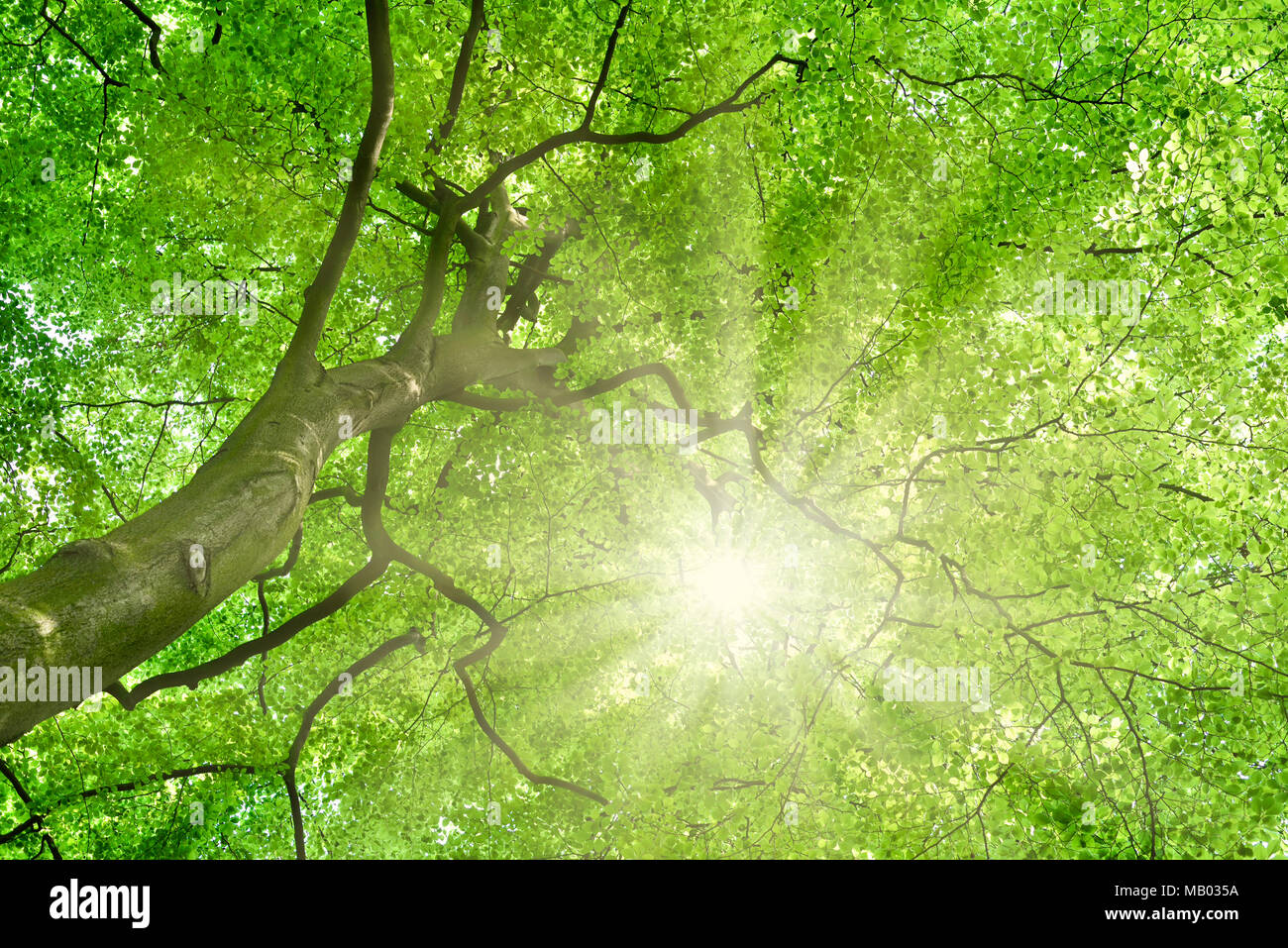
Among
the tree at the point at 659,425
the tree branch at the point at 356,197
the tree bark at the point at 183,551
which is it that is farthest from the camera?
the tree at the point at 659,425

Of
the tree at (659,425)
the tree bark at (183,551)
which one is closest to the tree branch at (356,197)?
the tree at (659,425)

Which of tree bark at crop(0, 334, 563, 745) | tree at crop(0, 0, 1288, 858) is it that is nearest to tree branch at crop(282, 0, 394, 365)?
tree at crop(0, 0, 1288, 858)

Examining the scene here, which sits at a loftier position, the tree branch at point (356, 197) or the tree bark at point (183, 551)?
the tree branch at point (356, 197)

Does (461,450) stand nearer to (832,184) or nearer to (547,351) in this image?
(547,351)

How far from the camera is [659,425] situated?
9.91 m

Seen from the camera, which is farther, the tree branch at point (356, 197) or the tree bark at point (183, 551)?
the tree branch at point (356, 197)

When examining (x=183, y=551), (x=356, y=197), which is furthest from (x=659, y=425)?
(x=183, y=551)

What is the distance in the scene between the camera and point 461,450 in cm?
1030

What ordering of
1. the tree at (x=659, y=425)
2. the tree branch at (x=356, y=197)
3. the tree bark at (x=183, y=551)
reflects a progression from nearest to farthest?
the tree bark at (x=183, y=551), the tree branch at (x=356, y=197), the tree at (x=659, y=425)

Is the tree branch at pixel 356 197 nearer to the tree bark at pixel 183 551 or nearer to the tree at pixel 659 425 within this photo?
the tree at pixel 659 425

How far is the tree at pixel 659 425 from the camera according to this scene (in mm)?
5621

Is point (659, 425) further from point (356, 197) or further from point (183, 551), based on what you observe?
point (183, 551)

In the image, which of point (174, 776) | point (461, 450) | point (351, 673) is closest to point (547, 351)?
point (461, 450)
